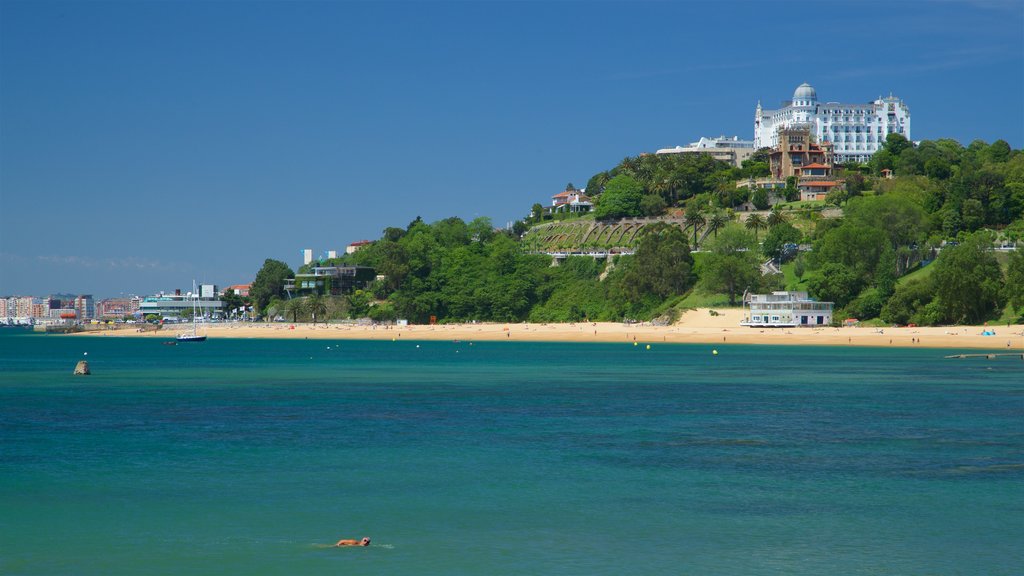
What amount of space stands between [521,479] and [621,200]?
5677 inches

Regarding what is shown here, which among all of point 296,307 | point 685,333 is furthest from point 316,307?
point 685,333

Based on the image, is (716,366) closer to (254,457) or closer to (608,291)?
(254,457)

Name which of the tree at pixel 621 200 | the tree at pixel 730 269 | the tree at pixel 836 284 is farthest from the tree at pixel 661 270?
the tree at pixel 621 200

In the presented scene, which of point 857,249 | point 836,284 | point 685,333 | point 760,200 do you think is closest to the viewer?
point 836,284

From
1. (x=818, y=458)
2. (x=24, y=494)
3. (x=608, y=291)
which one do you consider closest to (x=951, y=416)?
(x=818, y=458)

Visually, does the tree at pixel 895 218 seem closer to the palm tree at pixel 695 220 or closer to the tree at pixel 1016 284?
the palm tree at pixel 695 220

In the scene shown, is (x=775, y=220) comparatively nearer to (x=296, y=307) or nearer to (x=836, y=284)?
(x=836, y=284)

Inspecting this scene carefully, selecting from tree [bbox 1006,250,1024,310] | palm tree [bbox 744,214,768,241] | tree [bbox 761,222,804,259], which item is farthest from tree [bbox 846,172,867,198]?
tree [bbox 1006,250,1024,310]

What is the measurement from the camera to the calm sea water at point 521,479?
65.4ft

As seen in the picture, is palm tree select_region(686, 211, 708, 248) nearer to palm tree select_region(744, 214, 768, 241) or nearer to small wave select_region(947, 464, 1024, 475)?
palm tree select_region(744, 214, 768, 241)

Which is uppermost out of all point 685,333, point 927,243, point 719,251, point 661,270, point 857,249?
point 927,243

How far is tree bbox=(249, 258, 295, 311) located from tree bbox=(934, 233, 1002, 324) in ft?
374

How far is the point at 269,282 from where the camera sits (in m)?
186

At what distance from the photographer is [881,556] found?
19750 millimetres
